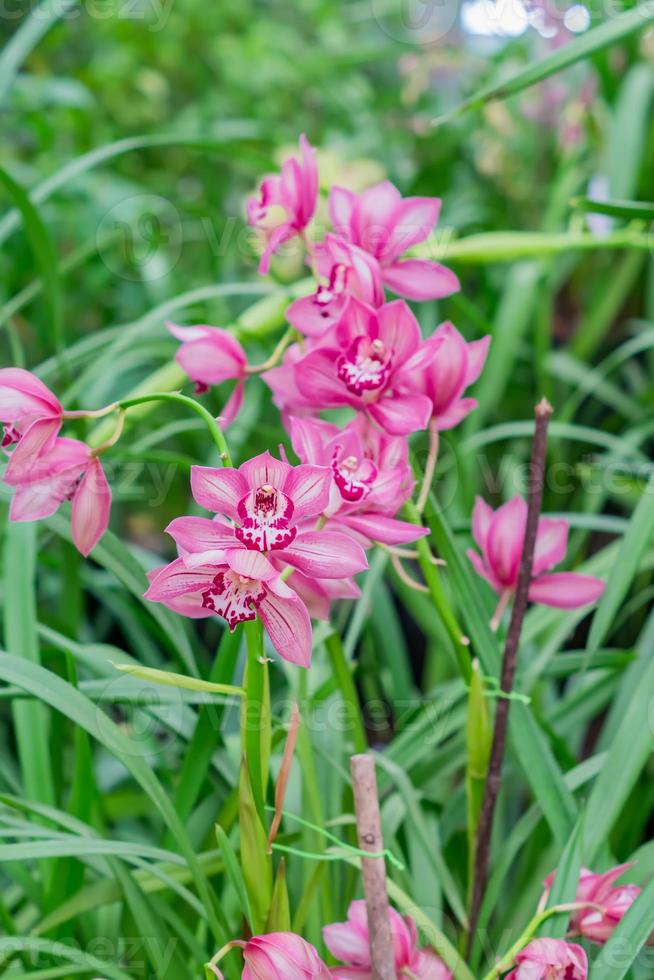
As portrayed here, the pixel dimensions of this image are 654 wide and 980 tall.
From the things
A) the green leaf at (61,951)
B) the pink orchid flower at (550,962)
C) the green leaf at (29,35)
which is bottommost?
the green leaf at (61,951)

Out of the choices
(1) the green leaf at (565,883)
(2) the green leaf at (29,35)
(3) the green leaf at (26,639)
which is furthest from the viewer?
(2) the green leaf at (29,35)

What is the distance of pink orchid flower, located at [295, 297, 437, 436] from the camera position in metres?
0.45

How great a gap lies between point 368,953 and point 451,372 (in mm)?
289

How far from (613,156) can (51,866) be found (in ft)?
3.03

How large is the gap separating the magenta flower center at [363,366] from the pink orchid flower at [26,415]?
0.13 metres

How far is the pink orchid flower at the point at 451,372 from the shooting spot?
1.57ft

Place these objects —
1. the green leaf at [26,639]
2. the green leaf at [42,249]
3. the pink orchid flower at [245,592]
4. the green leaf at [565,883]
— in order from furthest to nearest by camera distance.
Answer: the green leaf at [42,249] < the green leaf at [26,639] < the green leaf at [565,883] < the pink orchid flower at [245,592]

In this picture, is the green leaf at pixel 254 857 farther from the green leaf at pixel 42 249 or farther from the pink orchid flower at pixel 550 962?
the green leaf at pixel 42 249

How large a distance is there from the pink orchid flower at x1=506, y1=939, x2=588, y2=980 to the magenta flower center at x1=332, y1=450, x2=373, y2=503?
211mm

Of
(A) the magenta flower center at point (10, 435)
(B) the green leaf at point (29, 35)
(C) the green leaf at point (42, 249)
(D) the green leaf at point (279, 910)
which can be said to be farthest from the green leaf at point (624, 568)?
(B) the green leaf at point (29, 35)

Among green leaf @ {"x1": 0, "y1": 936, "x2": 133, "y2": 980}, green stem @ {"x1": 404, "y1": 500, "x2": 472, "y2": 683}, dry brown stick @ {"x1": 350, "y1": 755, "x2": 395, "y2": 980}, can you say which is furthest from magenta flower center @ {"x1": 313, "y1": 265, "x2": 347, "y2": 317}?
green leaf @ {"x1": 0, "y1": 936, "x2": 133, "y2": 980}

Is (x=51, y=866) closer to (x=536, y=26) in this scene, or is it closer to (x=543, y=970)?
(x=543, y=970)

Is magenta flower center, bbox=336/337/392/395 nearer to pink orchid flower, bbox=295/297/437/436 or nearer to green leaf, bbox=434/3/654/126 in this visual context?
pink orchid flower, bbox=295/297/437/436

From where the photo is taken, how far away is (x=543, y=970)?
0.41m
